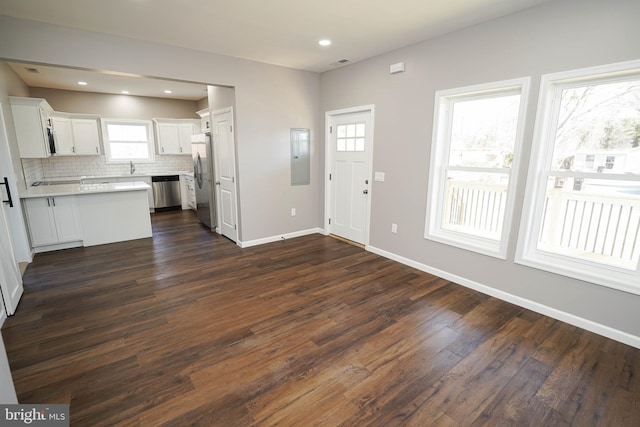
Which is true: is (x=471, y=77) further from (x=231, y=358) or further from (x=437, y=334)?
(x=231, y=358)

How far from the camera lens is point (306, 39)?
11.4 ft

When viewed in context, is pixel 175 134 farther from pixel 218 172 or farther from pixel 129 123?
pixel 218 172

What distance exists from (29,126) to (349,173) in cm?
519

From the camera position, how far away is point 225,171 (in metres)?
5.00

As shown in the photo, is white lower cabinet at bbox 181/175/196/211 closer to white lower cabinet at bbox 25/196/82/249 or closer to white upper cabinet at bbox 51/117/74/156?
white upper cabinet at bbox 51/117/74/156

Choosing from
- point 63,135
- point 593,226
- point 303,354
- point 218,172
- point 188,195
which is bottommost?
point 303,354

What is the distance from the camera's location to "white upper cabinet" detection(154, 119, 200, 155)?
7535 mm

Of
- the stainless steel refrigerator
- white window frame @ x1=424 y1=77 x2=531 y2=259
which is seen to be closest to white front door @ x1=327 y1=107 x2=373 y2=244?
white window frame @ x1=424 y1=77 x2=531 y2=259

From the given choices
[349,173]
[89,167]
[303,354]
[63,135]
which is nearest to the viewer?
[303,354]

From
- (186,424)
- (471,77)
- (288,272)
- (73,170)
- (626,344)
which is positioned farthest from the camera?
(73,170)

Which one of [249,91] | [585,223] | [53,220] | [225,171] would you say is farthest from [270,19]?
[53,220]

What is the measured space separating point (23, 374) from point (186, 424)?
1.34 m

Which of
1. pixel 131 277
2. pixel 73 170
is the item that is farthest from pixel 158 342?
pixel 73 170

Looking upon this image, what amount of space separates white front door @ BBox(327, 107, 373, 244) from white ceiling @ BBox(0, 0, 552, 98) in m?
1.14
